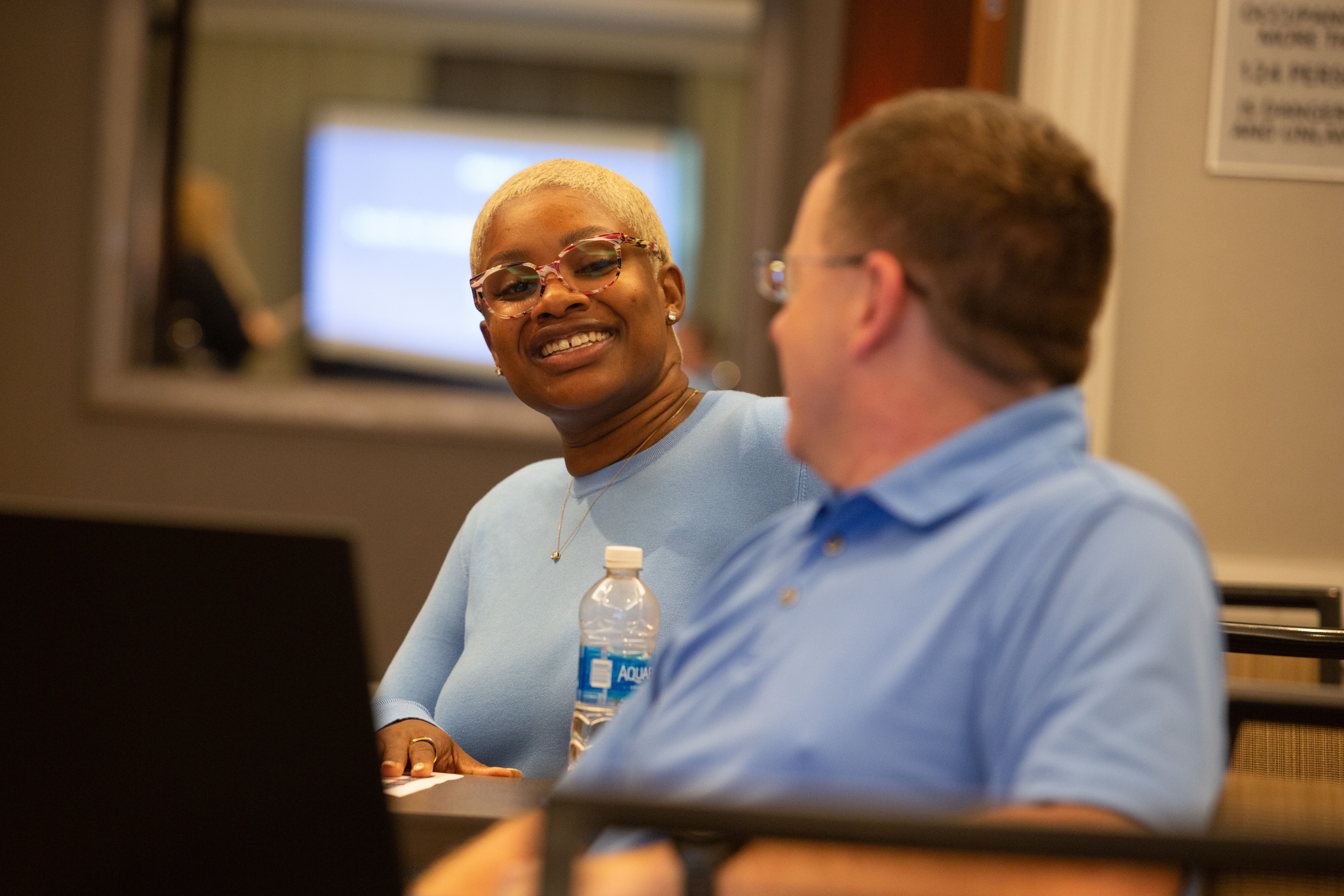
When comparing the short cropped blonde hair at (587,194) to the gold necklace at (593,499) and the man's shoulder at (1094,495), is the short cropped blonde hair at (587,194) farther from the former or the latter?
the man's shoulder at (1094,495)

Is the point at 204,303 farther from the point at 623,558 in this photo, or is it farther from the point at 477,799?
the point at 477,799


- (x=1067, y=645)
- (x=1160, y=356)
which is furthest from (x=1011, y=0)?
(x=1067, y=645)

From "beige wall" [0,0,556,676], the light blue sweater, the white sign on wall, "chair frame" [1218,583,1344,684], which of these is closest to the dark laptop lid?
the light blue sweater

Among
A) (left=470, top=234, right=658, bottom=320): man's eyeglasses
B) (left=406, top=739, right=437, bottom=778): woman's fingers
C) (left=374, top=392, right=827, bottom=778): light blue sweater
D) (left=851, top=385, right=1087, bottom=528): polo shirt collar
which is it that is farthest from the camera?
Answer: (left=470, top=234, right=658, bottom=320): man's eyeglasses

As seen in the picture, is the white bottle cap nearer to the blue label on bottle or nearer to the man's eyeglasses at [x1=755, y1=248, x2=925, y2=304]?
the blue label on bottle

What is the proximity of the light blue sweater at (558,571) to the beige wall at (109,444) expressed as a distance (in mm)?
2606

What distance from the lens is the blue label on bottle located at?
1.37 meters

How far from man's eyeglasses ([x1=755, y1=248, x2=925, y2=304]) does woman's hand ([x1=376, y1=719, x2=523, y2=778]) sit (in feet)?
2.18

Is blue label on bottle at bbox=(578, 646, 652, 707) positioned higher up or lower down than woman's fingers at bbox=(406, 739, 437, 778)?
higher up

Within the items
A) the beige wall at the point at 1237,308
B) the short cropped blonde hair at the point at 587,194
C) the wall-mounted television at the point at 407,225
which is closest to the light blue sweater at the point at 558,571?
the short cropped blonde hair at the point at 587,194

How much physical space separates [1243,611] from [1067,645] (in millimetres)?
2338

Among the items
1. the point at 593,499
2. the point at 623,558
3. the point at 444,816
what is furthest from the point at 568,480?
the point at 444,816

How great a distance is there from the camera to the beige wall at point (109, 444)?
14.3 ft

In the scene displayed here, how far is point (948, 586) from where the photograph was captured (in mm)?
848
